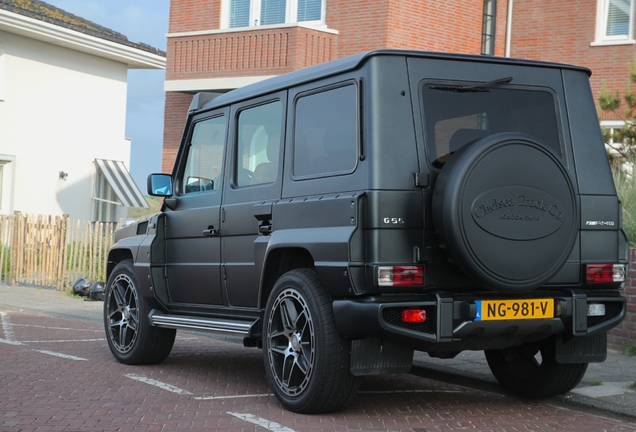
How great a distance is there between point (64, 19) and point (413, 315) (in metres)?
25.0

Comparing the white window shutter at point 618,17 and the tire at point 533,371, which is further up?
the white window shutter at point 618,17

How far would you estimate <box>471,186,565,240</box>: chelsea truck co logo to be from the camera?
20.5 ft

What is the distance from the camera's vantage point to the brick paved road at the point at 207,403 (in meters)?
6.53

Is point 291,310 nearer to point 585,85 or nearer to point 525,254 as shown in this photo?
point 525,254

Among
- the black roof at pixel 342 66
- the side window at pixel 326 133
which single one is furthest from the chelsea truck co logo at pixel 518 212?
the black roof at pixel 342 66

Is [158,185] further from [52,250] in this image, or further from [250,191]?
[52,250]

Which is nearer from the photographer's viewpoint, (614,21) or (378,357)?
(378,357)

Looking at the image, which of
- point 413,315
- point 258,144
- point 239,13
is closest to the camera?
point 413,315

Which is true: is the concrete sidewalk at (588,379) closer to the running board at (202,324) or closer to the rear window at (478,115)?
the rear window at (478,115)

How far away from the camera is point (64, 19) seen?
29219 millimetres

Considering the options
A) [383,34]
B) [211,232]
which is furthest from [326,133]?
[383,34]

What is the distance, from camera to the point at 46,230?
66.6ft

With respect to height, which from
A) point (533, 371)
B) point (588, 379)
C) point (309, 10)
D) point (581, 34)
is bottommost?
point (588, 379)

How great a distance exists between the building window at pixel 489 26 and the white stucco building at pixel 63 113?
36.4 ft
